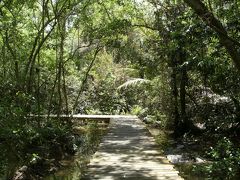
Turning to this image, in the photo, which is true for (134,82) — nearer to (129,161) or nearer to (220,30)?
(129,161)

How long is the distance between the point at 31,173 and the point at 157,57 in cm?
725

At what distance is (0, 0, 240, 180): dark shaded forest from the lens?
23.1ft

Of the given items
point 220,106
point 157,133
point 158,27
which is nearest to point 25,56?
point 158,27

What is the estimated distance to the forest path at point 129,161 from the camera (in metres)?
6.87

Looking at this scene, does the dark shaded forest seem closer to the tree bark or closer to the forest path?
the forest path

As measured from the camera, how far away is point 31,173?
28.0ft

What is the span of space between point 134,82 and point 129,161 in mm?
10142

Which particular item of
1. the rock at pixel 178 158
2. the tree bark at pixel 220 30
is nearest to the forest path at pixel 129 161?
the rock at pixel 178 158

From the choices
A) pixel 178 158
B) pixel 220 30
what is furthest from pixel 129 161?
pixel 220 30

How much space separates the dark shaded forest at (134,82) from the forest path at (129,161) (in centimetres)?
82

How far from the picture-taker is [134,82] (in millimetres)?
18109

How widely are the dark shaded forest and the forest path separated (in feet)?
2.69

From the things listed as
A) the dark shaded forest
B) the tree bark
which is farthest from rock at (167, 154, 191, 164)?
the tree bark

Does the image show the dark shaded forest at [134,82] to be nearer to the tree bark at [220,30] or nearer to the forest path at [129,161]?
the forest path at [129,161]
